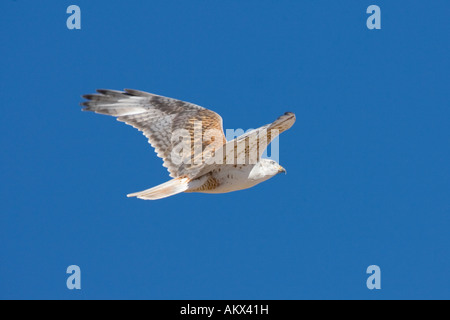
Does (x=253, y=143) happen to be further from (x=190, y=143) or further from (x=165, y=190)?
(x=190, y=143)

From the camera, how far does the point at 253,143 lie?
7332 mm

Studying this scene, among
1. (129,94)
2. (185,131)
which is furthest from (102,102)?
(185,131)

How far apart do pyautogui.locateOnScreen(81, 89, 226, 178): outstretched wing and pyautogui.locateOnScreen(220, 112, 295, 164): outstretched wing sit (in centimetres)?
83

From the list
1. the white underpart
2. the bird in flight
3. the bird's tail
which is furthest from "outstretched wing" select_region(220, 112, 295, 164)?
the bird's tail

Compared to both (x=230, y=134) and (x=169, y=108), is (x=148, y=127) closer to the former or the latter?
(x=169, y=108)

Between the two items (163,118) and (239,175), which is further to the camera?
(163,118)

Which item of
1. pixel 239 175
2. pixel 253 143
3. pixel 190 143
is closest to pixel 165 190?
pixel 239 175

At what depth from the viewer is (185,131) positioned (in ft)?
28.7

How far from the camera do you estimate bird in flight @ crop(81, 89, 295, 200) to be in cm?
752

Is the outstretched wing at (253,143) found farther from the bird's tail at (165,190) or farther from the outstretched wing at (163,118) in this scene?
the outstretched wing at (163,118)

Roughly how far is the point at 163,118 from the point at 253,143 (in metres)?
2.04

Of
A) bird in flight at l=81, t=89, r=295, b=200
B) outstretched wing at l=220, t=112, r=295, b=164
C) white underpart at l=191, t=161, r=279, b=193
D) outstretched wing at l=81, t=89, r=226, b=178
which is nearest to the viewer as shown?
outstretched wing at l=220, t=112, r=295, b=164

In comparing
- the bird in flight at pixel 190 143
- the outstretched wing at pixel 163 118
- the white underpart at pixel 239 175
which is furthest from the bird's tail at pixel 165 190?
the outstretched wing at pixel 163 118

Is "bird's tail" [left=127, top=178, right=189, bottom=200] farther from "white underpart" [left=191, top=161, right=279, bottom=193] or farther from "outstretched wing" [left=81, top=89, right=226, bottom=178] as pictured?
"outstretched wing" [left=81, top=89, right=226, bottom=178]
